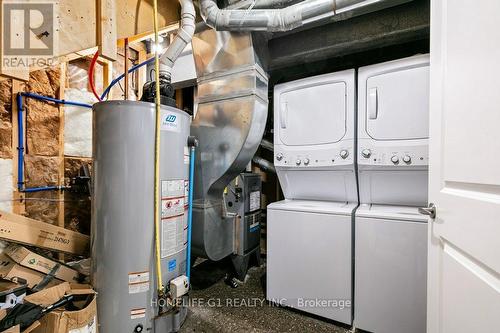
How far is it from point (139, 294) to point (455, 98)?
1.82m

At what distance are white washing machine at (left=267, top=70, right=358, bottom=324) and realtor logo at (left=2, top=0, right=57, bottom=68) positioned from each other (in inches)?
61.5

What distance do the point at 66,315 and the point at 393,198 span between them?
2120 millimetres

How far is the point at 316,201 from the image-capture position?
2031 mm

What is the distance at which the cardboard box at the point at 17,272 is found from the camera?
4.78ft

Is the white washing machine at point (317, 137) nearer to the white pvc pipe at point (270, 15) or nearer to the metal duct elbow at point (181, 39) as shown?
the white pvc pipe at point (270, 15)

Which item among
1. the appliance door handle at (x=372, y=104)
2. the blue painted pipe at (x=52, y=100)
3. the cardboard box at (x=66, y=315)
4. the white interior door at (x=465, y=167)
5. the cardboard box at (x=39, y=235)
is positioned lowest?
the cardboard box at (x=66, y=315)

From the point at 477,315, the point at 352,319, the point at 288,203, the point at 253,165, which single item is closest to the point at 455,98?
the point at 477,315

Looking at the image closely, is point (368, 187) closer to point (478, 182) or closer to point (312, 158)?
point (312, 158)

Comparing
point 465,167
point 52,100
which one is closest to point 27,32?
point 52,100

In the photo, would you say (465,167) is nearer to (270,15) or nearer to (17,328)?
(270,15)

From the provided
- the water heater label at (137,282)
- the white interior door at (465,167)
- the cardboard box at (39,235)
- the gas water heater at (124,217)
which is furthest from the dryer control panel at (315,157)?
the cardboard box at (39,235)

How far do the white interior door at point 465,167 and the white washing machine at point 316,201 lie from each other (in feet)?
2.20

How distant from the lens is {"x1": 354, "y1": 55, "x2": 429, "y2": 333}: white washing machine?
1457 mm

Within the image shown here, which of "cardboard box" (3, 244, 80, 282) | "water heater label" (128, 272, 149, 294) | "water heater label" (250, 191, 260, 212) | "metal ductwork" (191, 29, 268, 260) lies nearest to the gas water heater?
"water heater label" (128, 272, 149, 294)
